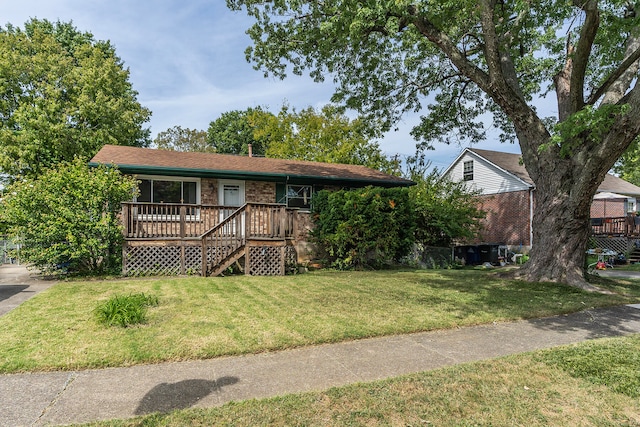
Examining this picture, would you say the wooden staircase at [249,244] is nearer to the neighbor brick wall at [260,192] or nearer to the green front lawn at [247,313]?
the green front lawn at [247,313]

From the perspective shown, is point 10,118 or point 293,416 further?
point 10,118

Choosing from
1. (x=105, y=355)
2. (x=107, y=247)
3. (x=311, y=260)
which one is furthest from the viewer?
(x=311, y=260)

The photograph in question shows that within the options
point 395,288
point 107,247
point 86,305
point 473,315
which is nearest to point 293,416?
point 473,315

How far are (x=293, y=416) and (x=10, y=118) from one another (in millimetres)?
25949

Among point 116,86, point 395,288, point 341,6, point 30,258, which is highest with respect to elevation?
point 116,86

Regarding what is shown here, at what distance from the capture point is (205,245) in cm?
1012

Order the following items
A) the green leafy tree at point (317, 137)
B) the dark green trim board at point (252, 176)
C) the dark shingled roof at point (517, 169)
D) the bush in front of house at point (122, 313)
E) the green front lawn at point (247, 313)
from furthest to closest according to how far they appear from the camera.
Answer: the green leafy tree at point (317, 137), the dark shingled roof at point (517, 169), the dark green trim board at point (252, 176), the bush in front of house at point (122, 313), the green front lawn at point (247, 313)

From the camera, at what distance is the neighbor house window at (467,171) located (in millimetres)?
24281

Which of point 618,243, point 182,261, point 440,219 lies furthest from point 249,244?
point 618,243

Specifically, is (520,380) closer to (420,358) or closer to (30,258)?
(420,358)

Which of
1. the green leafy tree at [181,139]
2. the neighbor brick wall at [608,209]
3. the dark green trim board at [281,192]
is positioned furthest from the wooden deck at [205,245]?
the green leafy tree at [181,139]

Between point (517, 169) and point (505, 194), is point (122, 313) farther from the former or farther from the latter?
point (517, 169)

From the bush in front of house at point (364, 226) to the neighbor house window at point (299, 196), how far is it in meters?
2.08

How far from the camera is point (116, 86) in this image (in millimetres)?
23109
